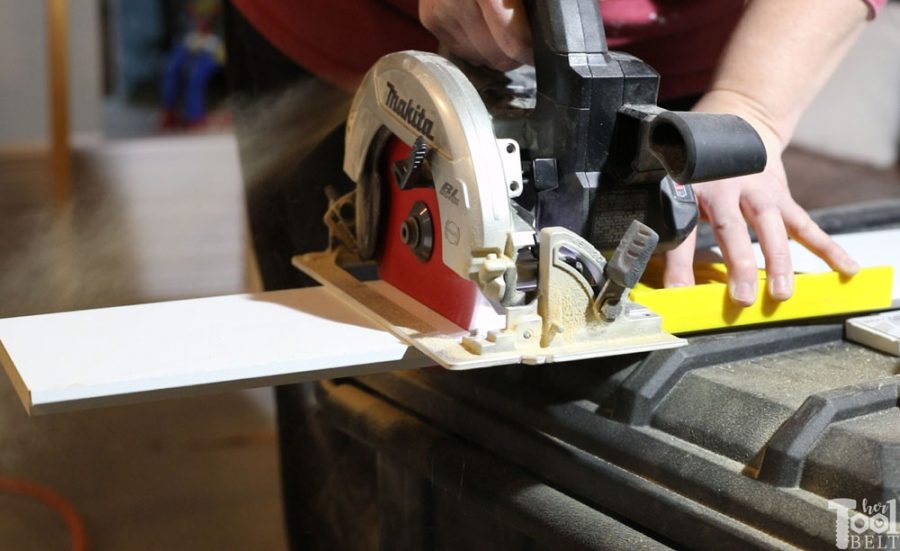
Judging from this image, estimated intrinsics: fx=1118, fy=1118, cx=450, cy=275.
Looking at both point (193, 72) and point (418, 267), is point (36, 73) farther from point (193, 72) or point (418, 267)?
point (418, 267)

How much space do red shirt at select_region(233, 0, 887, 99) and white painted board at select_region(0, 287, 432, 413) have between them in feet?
1.46

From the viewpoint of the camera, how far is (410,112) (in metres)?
0.98

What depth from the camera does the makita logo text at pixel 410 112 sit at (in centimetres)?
95

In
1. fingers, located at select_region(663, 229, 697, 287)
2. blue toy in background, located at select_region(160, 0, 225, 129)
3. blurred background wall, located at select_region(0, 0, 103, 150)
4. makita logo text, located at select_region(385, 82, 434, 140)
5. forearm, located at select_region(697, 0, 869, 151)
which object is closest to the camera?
makita logo text, located at select_region(385, 82, 434, 140)

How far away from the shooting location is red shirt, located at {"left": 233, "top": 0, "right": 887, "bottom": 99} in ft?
4.36

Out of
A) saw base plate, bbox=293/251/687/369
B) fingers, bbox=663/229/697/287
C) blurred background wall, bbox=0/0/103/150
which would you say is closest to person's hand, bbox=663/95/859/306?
fingers, bbox=663/229/697/287

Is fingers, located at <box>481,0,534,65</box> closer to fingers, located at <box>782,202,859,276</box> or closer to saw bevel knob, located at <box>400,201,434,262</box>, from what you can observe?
saw bevel knob, located at <box>400,201,434,262</box>

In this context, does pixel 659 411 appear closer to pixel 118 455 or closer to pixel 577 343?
pixel 577 343

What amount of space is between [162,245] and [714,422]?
119 inches

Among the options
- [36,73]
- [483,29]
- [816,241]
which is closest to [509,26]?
[483,29]

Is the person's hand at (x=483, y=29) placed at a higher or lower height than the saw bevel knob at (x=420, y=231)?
higher

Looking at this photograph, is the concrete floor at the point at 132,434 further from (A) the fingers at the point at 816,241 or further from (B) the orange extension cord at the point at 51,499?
(A) the fingers at the point at 816,241

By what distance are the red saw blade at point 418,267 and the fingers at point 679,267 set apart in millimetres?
213

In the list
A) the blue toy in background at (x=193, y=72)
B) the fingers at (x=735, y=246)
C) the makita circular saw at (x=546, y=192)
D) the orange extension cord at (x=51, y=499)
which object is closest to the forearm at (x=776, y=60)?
the fingers at (x=735, y=246)
